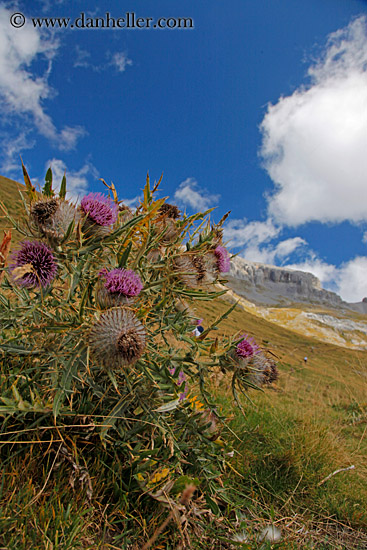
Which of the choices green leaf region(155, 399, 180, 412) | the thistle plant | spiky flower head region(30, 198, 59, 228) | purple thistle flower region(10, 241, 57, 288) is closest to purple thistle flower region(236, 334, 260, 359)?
the thistle plant

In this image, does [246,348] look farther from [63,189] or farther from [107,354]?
[63,189]

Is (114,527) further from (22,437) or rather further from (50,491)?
(22,437)

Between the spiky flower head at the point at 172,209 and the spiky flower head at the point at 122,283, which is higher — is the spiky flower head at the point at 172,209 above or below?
above

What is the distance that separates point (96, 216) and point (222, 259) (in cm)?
115

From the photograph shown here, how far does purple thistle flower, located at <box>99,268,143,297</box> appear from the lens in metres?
1.75

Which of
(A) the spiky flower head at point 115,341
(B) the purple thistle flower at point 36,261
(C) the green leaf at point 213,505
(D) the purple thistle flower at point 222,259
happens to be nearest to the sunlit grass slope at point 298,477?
(C) the green leaf at point 213,505

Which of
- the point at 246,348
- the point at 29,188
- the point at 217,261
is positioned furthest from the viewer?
the point at 217,261

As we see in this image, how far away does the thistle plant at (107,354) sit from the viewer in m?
1.69

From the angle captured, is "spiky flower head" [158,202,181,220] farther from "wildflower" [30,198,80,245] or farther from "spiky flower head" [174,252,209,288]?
"wildflower" [30,198,80,245]

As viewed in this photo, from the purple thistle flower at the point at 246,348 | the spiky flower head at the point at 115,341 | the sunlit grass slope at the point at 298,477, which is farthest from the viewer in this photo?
the sunlit grass slope at the point at 298,477

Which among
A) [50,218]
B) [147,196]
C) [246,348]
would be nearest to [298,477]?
[246,348]

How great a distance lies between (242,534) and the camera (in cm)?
192

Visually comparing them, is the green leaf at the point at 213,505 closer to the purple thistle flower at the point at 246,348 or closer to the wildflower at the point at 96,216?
the purple thistle flower at the point at 246,348

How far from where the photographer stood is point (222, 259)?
2.70 meters
